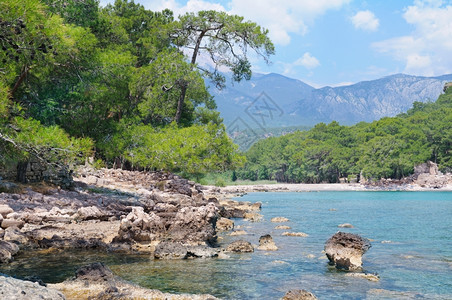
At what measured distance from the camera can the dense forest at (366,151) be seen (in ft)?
300

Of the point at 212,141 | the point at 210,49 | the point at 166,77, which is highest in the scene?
the point at 210,49

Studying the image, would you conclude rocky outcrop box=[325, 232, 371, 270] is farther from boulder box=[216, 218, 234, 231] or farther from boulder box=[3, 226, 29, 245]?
boulder box=[3, 226, 29, 245]

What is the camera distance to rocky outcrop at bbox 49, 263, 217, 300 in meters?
7.36

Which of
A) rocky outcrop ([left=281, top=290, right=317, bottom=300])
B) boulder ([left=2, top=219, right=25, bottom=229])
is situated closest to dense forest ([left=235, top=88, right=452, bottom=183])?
boulder ([left=2, top=219, right=25, bottom=229])

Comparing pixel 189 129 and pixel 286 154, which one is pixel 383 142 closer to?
pixel 286 154

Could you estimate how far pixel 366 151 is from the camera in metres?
95.9

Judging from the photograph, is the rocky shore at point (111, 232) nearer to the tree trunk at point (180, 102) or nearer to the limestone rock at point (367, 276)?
the limestone rock at point (367, 276)

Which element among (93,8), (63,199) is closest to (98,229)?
(63,199)

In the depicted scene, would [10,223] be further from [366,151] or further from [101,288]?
[366,151]

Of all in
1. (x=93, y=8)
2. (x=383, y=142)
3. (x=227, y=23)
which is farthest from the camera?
(x=383, y=142)

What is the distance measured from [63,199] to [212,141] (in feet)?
41.7

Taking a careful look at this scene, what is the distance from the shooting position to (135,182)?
29.2 metres

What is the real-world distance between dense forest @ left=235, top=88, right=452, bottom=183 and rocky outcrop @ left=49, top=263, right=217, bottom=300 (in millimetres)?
88563

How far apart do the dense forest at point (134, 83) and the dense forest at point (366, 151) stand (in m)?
67.4
